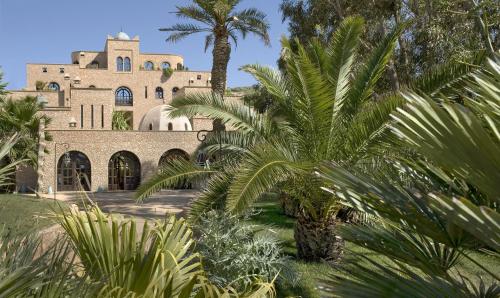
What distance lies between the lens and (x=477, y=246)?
7.96 feet

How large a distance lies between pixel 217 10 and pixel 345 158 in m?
10.2

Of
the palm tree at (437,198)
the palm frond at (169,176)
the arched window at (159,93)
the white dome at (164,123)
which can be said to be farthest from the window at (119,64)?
the palm tree at (437,198)

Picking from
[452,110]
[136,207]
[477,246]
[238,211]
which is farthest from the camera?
[136,207]

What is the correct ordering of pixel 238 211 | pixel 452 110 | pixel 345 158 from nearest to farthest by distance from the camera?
pixel 452 110 → pixel 238 211 → pixel 345 158

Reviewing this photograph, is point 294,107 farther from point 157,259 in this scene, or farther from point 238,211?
point 157,259

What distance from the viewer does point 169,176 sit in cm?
816

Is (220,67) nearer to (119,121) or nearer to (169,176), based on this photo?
(169,176)

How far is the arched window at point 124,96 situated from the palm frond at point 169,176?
4650 centimetres

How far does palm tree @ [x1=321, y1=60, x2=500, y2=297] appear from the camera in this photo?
1739 millimetres

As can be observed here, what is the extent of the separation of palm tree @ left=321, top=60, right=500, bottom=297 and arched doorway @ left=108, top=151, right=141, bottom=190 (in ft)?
107

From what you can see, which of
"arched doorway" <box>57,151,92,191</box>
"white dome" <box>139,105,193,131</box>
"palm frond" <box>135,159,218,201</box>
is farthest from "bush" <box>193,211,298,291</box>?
"white dome" <box>139,105,193,131</box>

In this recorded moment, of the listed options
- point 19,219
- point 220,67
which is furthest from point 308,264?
point 220,67

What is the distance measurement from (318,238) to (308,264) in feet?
1.80

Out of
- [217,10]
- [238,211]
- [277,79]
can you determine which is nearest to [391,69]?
[217,10]
